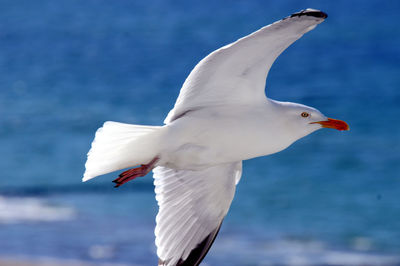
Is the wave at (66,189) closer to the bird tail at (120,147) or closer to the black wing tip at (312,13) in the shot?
the bird tail at (120,147)

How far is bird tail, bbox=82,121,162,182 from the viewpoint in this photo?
5.09 m

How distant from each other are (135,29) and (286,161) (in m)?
13.5

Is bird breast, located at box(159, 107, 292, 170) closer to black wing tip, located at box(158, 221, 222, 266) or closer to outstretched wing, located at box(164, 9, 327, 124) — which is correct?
outstretched wing, located at box(164, 9, 327, 124)

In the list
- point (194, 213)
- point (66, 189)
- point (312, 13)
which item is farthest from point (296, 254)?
point (312, 13)

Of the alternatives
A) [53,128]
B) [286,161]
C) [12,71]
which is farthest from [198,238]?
[12,71]

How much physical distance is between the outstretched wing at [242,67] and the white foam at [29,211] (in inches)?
231

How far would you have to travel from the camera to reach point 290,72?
1997 centimetres

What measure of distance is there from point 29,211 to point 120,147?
6.14m

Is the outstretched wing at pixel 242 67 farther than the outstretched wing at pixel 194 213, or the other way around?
the outstretched wing at pixel 194 213

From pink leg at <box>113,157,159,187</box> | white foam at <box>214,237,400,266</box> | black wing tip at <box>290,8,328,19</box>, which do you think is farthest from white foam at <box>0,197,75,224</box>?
black wing tip at <box>290,8,328,19</box>

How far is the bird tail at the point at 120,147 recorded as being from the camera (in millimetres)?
5094

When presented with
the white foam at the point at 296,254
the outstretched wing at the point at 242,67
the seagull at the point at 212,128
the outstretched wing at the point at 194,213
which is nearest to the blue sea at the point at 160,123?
the white foam at the point at 296,254

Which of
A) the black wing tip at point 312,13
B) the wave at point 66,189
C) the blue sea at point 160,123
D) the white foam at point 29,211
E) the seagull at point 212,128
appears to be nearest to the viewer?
the black wing tip at point 312,13

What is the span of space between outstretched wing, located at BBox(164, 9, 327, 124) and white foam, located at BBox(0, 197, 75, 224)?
586cm
